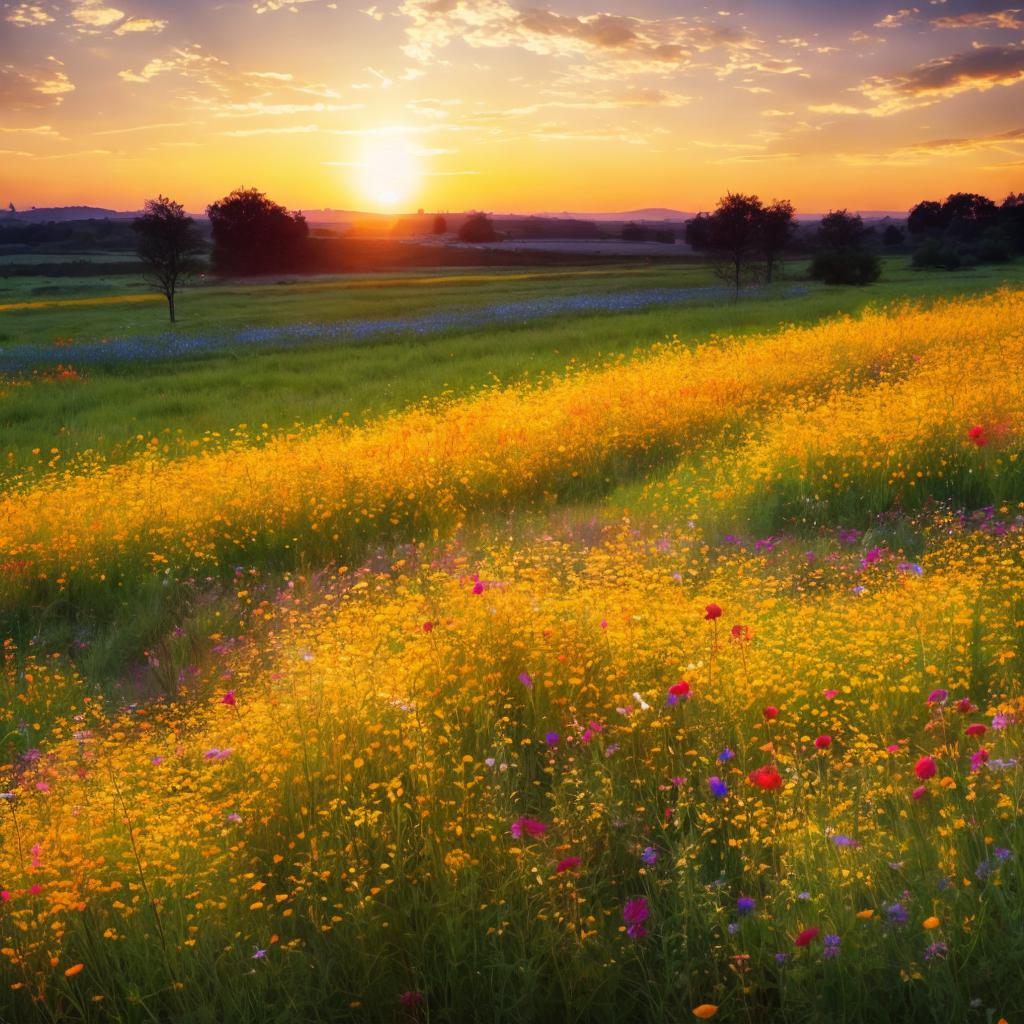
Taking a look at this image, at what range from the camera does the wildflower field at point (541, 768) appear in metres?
2.56

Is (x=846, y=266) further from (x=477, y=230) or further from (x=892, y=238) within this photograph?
(x=477, y=230)

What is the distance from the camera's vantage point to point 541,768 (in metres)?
3.69

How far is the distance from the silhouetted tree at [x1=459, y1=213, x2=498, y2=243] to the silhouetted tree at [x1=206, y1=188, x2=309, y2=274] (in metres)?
38.4

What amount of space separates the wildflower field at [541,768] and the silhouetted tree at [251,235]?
74.1 m

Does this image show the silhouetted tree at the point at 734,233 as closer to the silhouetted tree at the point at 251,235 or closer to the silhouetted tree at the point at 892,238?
the silhouetted tree at the point at 251,235

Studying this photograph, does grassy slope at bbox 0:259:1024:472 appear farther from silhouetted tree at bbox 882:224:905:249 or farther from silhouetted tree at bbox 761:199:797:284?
silhouetted tree at bbox 882:224:905:249

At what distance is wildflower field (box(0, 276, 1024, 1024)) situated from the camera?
2.56 metres

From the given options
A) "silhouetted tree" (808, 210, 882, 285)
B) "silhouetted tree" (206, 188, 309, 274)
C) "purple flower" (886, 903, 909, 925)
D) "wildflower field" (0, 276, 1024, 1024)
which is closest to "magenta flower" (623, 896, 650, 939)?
"wildflower field" (0, 276, 1024, 1024)

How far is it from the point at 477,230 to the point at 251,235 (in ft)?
143

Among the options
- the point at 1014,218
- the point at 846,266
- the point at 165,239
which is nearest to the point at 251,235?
the point at 165,239

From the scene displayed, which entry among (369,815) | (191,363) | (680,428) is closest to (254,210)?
(191,363)

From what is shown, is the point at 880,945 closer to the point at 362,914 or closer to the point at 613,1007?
the point at 613,1007

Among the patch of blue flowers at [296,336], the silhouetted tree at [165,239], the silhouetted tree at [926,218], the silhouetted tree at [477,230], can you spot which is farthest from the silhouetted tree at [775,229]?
the silhouetted tree at [477,230]

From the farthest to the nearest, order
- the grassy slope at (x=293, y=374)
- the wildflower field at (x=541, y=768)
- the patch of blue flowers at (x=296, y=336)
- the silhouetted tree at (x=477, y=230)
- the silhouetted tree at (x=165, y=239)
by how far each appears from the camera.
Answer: the silhouetted tree at (x=477, y=230) < the silhouetted tree at (x=165, y=239) < the patch of blue flowers at (x=296, y=336) < the grassy slope at (x=293, y=374) < the wildflower field at (x=541, y=768)
